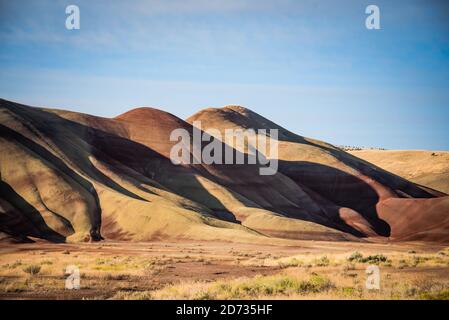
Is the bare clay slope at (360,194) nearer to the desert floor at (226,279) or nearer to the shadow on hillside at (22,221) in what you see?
the desert floor at (226,279)

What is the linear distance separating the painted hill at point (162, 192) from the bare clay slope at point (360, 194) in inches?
10.4

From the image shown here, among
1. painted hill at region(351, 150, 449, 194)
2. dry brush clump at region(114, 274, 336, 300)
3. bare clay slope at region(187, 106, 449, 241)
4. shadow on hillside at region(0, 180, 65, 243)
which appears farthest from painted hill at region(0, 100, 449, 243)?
dry brush clump at region(114, 274, 336, 300)

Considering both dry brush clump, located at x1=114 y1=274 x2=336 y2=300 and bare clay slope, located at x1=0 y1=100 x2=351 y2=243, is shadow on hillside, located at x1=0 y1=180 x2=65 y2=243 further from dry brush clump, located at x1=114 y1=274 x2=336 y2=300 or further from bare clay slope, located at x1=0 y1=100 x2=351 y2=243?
dry brush clump, located at x1=114 y1=274 x2=336 y2=300

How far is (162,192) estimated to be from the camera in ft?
289

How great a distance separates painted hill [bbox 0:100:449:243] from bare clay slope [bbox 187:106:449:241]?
263mm

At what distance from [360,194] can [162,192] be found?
1982 inches

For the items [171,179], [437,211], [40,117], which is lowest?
[437,211]

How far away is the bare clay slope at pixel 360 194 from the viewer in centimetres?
9544

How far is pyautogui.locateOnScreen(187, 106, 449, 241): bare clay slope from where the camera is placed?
313 feet

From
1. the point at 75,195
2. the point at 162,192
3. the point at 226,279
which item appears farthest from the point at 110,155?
the point at 226,279

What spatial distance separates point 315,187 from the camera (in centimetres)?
12188
